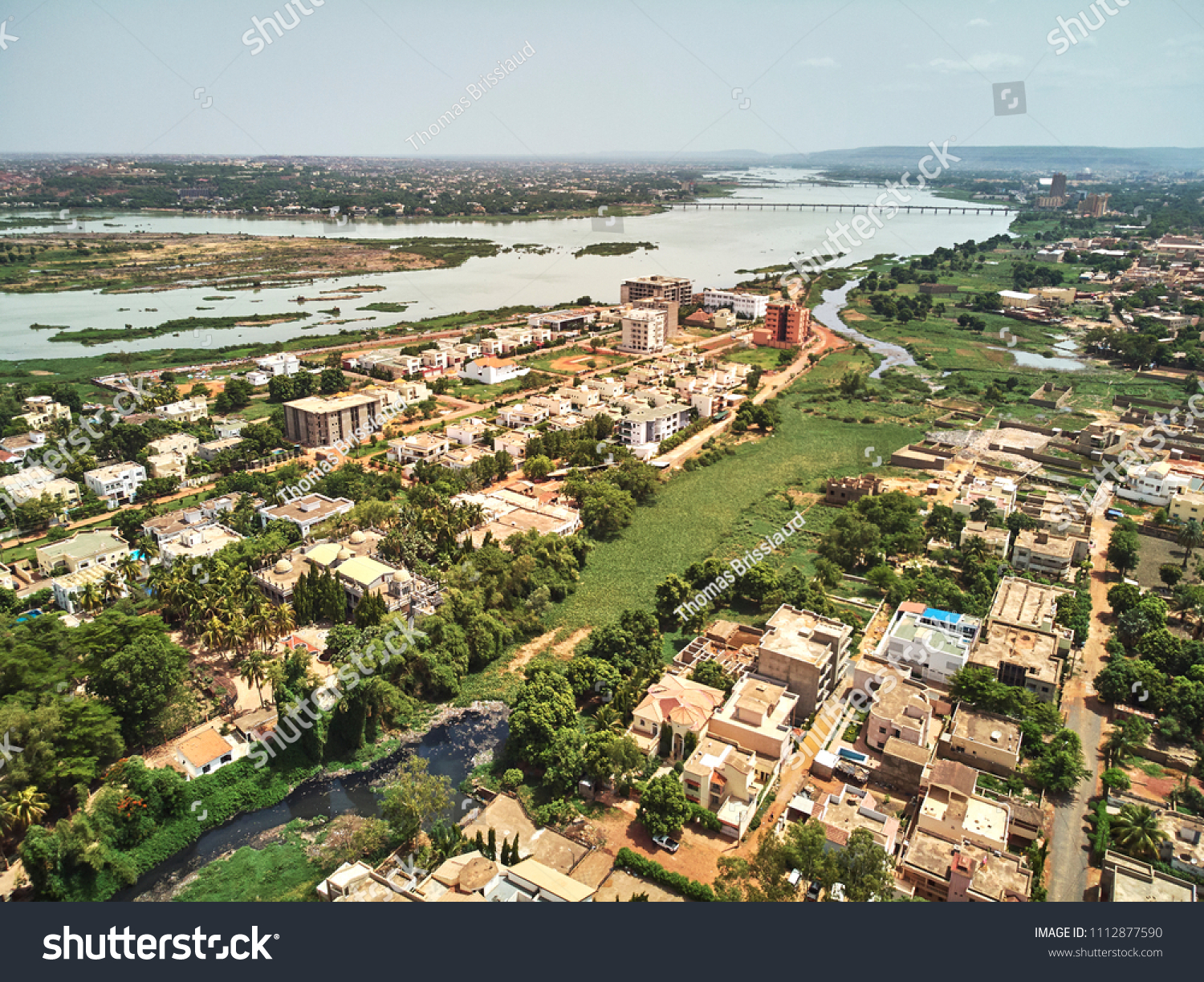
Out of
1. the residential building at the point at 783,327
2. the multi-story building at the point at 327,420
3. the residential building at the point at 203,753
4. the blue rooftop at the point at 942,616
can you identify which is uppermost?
the residential building at the point at 783,327

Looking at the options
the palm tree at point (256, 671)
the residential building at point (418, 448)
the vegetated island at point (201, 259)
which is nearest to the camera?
the palm tree at point (256, 671)

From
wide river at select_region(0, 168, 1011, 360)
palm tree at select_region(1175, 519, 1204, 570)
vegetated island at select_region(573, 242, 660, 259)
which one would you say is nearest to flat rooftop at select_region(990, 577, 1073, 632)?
palm tree at select_region(1175, 519, 1204, 570)

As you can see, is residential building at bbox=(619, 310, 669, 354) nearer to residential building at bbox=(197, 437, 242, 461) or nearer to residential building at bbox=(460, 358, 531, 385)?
residential building at bbox=(460, 358, 531, 385)

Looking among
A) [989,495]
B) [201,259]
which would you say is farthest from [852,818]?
[201,259]

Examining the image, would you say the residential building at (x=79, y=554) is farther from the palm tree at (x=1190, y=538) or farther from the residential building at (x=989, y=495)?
the palm tree at (x=1190, y=538)

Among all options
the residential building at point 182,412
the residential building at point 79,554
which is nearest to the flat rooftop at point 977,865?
A: the residential building at point 79,554

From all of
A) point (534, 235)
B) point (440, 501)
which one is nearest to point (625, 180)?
point (534, 235)

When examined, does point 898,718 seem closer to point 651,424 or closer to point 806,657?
point 806,657

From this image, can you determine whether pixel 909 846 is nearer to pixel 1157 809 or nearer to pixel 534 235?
pixel 1157 809
